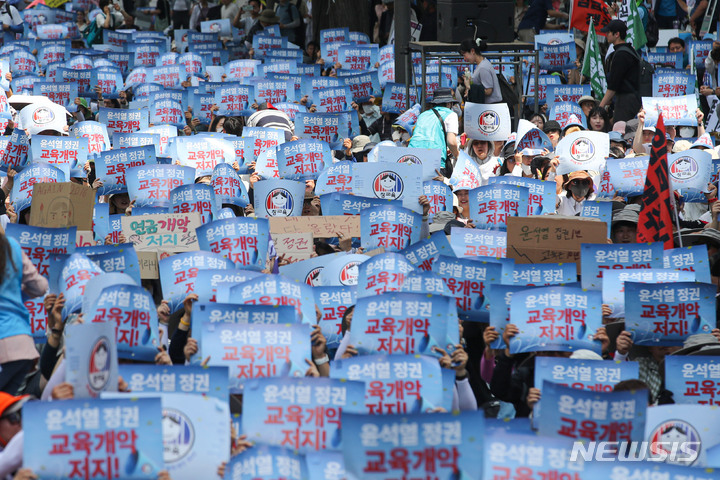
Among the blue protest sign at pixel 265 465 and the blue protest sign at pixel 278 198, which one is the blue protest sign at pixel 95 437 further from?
the blue protest sign at pixel 278 198

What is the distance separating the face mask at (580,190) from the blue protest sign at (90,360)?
6.53m

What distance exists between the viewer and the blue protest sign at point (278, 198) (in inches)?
413

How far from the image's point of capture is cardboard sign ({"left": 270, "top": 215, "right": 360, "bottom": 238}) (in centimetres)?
960

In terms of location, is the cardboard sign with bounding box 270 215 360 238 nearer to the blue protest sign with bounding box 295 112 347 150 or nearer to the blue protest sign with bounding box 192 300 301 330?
the blue protest sign with bounding box 192 300 301 330

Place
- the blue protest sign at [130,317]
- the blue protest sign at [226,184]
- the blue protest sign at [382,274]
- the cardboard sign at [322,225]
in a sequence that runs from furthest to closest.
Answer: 1. the blue protest sign at [226,184]
2. the cardboard sign at [322,225]
3. the blue protest sign at [382,274]
4. the blue protest sign at [130,317]

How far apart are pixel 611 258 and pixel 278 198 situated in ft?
10.7

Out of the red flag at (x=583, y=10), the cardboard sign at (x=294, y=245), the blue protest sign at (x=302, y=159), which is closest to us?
the cardboard sign at (x=294, y=245)

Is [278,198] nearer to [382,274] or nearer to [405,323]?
[382,274]

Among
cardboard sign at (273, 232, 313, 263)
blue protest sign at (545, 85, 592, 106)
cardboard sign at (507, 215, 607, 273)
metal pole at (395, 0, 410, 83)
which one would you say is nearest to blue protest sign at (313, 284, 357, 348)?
cardboard sign at (273, 232, 313, 263)

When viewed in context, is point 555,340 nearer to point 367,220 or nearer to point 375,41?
point 367,220

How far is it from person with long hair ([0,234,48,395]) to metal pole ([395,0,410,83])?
11.4 meters

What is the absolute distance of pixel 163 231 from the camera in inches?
368

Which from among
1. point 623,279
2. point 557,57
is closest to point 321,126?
point 557,57

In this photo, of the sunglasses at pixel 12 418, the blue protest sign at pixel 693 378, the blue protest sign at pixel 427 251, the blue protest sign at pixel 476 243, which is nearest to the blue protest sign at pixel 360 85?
the blue protest sign at pixel 476 243
